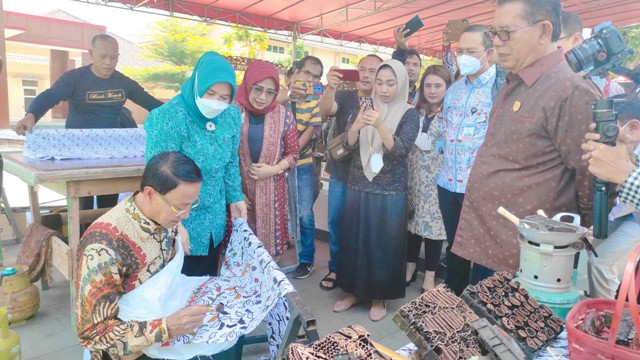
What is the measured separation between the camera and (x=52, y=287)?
3.23 meters

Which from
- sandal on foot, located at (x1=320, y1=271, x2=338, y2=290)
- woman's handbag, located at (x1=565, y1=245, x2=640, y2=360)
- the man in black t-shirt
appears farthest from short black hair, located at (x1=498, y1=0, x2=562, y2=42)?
sandal on foot, located at (x1=320, y1=271, x2=338, y2=290)

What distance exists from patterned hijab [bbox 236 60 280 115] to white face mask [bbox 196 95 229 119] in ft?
2.15

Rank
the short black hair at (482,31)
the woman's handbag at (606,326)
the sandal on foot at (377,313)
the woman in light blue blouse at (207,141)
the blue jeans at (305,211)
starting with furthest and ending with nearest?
the blue jeans at (305,211), the sandal on foot at (377,313), the short black hair at (482,31), the woman in light blue blouse at (207,141), the woman's handbag at (606,326)

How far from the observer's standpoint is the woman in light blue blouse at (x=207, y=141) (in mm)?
2031

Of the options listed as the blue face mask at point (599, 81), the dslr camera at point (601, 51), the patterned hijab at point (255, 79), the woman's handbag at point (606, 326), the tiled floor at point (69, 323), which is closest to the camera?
the woman's handbag at point (606, 326)

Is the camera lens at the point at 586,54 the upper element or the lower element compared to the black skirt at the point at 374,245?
A: upper

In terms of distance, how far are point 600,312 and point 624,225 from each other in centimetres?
116

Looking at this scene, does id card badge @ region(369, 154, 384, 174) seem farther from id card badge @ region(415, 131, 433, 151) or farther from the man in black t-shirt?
id card badge @ region(415, 131, 433, 151)

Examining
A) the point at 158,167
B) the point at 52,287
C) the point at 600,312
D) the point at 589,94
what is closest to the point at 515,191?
the point at 589,94

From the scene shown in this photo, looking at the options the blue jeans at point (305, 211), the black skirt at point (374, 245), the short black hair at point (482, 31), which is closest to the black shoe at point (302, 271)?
the blue jeans at point (305, 211)

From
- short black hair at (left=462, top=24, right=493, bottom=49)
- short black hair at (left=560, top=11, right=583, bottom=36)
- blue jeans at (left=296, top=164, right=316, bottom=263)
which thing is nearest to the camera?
short black hair at (left=560, top=11, right=583, bottom=36)

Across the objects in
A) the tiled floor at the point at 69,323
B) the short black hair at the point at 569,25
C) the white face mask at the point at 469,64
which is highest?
the short black hair at the point at 569,25

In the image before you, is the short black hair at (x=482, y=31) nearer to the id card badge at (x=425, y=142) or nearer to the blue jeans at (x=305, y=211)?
the id card badge at (x=425, y=142)

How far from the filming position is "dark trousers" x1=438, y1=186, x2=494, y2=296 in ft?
6.70
